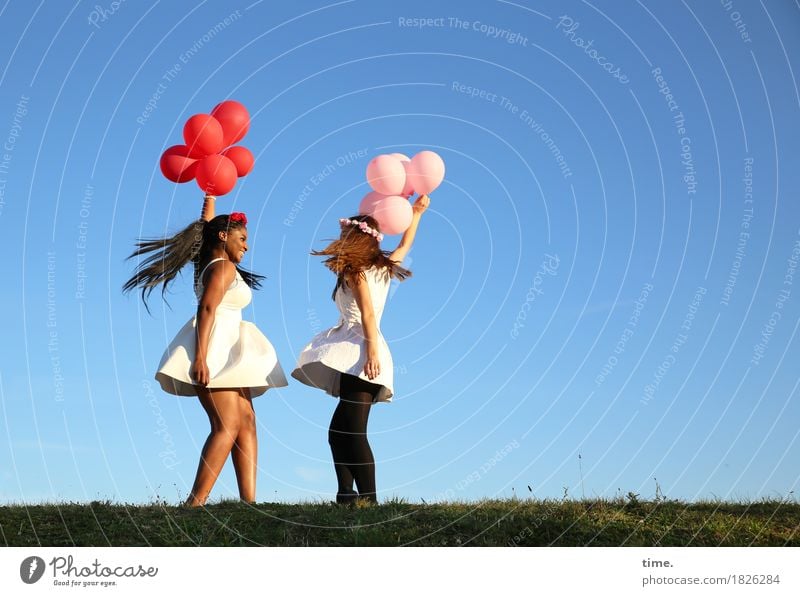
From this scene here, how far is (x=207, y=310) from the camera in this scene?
10547 mm

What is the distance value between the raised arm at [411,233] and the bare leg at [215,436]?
2305mm

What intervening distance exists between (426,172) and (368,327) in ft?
7.54

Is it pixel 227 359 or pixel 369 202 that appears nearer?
pixel 227 359

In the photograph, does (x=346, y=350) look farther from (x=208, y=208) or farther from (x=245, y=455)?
(x=208, y=208)

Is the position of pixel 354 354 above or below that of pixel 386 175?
below

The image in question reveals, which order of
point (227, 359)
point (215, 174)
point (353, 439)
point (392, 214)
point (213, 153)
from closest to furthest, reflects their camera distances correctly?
1. point (353, 439)
2. point (227, 359)
3. point (392, 214)
4. point (215, 174)
5. point (213, 153)

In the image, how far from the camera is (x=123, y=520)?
9.52 meters

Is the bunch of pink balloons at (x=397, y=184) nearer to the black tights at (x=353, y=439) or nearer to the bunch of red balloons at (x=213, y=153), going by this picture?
the bunch of red balloons at (x=213, y=153)

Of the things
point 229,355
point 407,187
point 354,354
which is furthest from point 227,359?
point 407,187

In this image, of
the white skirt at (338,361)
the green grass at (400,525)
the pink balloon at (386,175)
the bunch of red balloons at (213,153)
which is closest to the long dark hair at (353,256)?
the white skirt at (338,361)

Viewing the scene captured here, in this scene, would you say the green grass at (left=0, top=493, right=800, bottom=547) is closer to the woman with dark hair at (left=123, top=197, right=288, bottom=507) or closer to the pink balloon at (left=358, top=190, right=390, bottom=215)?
the woman with dark hair at (left=123, top=197, right=288, bottom=507)
